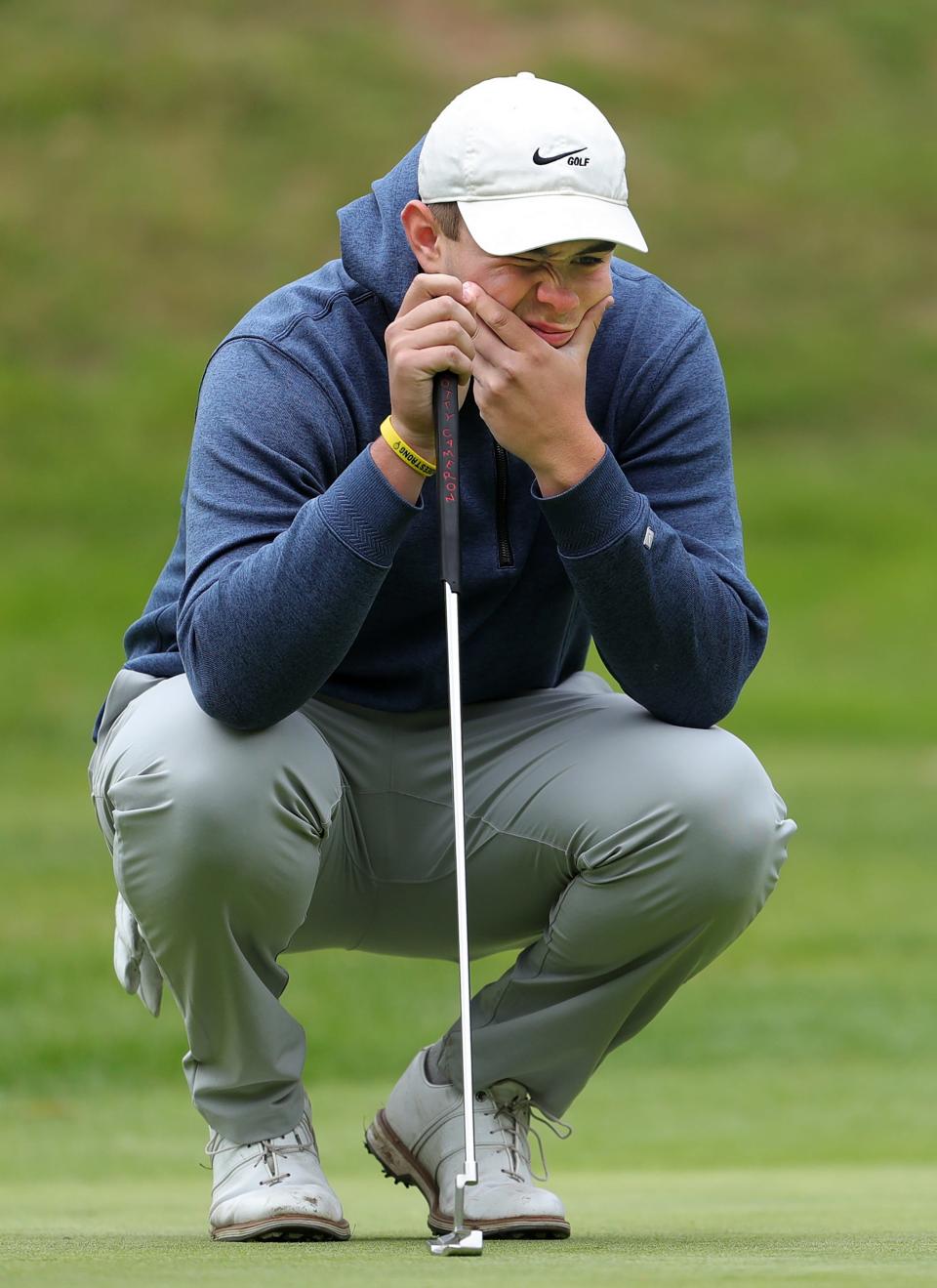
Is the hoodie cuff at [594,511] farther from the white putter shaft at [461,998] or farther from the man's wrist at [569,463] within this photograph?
the white putter shaft at [461,998]

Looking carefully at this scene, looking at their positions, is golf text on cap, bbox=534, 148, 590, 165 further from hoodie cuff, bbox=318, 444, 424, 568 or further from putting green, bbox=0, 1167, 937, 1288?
Answer: putting green, bbox=0, 1167, 937, 1288

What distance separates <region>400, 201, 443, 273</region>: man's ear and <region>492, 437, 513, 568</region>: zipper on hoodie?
0.82 ft

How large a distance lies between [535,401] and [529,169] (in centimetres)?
29

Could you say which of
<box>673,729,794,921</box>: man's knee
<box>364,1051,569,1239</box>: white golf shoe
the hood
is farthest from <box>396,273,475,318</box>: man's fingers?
<box>364,1051,569,1239</box>: white golf shoe

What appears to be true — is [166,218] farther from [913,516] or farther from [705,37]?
[913,516]

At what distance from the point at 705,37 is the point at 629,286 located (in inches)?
935

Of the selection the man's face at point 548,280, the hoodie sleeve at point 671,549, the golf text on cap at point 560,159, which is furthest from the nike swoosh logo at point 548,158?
Result: the hoodie sleeve at point 671,549

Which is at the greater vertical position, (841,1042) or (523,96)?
(523,96)

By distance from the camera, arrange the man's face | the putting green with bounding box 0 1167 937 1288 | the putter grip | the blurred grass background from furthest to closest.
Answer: the blurred grass background < the man's face < the putter grip < the putting green with bounding box 0 1167 937 1288

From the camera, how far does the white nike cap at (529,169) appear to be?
2768 millimetres

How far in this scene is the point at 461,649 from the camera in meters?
3.12

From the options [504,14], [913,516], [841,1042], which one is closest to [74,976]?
[841,1042]

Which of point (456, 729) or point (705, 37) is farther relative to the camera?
point (705, 37)

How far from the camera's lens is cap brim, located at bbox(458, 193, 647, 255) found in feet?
9.01
